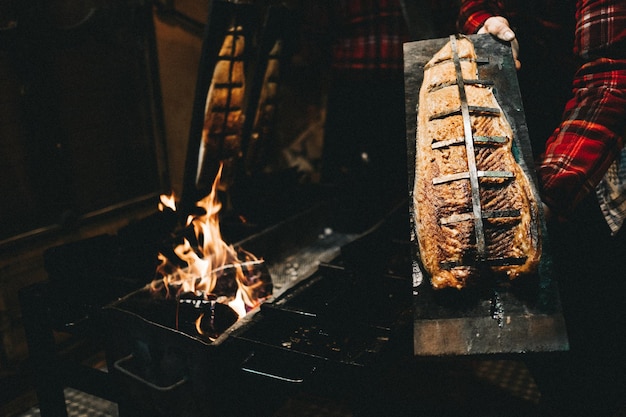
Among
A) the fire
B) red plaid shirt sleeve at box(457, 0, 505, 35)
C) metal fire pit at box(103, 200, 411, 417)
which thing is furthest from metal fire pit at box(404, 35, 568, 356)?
the fire

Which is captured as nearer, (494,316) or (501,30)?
(494,316)

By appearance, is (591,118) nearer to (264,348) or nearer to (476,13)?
(476,13)

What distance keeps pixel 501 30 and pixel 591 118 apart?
66 cm

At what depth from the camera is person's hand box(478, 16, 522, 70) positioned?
2.68 m

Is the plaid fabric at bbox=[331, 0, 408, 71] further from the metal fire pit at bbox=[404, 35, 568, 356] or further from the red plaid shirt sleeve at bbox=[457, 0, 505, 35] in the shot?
the metal fire pit at bbox=[404, 35, 568, 356]

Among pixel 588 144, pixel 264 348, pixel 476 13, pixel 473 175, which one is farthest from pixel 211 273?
pixel 588 144

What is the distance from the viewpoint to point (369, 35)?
5.59 metres

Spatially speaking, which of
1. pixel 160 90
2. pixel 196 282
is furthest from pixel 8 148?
pixel 196 282

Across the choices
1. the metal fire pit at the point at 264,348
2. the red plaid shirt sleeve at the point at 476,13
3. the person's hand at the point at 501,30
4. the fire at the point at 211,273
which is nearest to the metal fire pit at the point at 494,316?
the metal fire pit at the point at 264,348

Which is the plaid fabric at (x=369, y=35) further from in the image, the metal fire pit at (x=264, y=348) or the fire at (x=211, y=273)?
the metal fire pit at (x=264, y=348)

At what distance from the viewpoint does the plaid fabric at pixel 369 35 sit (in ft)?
18.0

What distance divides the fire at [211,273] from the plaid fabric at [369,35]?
2.56 meters

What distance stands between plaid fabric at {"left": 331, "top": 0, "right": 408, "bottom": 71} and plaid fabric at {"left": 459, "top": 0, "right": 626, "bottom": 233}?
2.92m

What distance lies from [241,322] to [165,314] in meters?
0.64
